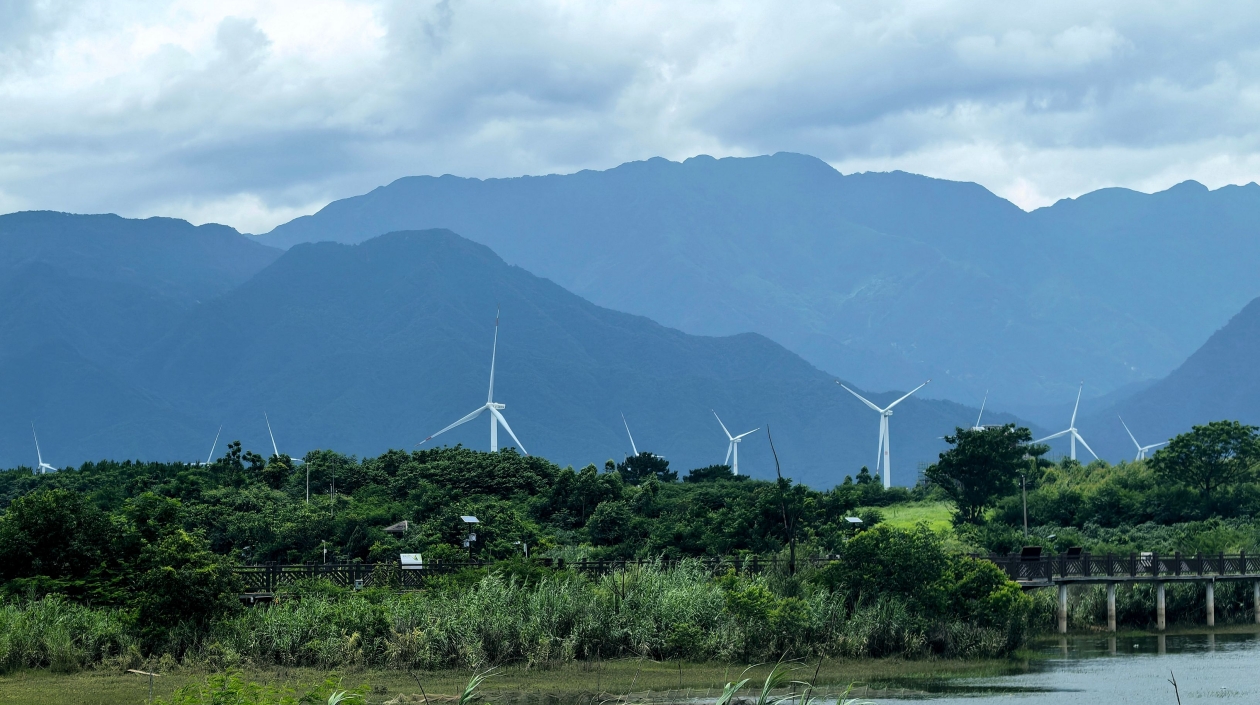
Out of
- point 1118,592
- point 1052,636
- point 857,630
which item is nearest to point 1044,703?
→ point 857,630

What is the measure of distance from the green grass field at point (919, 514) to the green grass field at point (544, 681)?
4269 centimetres

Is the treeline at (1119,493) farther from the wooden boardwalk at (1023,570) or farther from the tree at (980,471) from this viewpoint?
the wooden boardwalk at (1023,570)

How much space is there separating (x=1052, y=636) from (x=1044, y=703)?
71.2 ft

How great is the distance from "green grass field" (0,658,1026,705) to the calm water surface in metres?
1.88

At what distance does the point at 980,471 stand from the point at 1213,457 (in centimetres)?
1312

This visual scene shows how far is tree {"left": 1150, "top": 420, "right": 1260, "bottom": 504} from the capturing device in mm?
86562

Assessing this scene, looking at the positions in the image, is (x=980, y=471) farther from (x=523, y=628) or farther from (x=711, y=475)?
(x=523, y=628)

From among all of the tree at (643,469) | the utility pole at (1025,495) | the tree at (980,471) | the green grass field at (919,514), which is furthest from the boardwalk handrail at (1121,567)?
the tree at (643,469)

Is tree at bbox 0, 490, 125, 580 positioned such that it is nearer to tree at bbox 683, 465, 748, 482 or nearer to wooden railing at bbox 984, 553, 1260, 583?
wooden railing at bbox 984, 553, 1260, 583

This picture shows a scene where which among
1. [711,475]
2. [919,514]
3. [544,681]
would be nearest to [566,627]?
[544,681]

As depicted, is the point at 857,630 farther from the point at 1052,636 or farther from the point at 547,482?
the point at 547,482

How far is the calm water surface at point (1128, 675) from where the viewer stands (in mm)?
→ 38531

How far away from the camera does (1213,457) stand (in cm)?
8688

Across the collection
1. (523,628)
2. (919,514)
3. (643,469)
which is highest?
(643,469)
